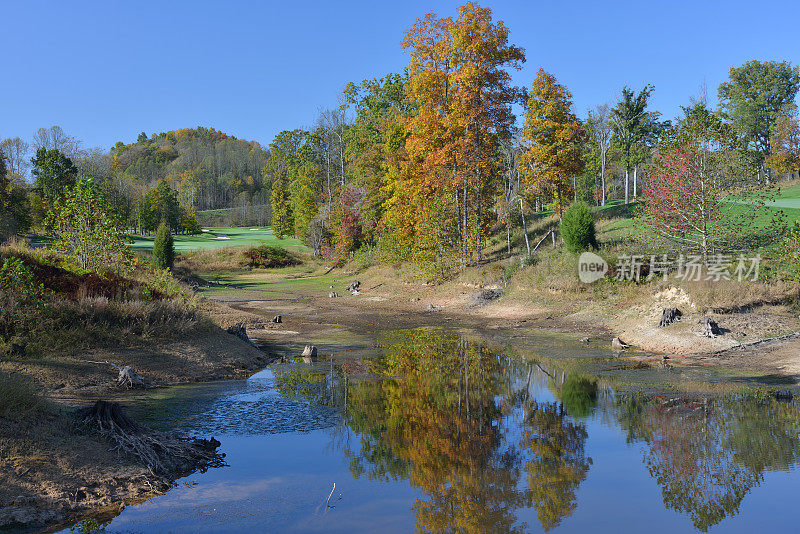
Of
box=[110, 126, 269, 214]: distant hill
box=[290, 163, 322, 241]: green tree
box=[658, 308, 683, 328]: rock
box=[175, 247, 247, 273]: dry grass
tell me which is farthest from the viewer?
box=[110, 126, 269, 214]: distant hill

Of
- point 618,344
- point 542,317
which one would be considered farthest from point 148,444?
point 542,317

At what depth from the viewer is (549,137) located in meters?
32.5

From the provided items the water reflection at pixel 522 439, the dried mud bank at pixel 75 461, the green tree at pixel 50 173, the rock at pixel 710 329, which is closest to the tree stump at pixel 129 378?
the dried mud bank at pixel 75 461

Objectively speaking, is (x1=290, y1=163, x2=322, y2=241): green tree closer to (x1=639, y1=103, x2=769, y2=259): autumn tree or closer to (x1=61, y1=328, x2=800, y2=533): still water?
(x1=639, y1=103, x2=769, y2=259): autumn tree

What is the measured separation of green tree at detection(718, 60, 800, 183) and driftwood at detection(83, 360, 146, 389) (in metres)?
69.3

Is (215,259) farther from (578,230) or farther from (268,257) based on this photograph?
(578,230)

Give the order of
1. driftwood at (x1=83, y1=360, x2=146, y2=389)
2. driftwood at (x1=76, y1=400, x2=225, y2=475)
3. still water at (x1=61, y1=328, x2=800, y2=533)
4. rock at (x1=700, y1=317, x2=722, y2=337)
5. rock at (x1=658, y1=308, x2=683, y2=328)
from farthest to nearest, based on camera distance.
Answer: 1. rock at (x1=658, y1=308, x2=683, y2=328)
2. rock at (x1=700, y1=317, x2=722, y2=337)
3. driftwood at (x1=83, y1=360, x2=146, y2=389)
4. driftwood at (x1=76, y1=400, x2=225, y2=475)
5. still water at (x1=61, y1=328, x2=800, y2=533)

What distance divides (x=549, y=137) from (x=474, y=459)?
28197mm

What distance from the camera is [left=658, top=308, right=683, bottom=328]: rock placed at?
15.5 m

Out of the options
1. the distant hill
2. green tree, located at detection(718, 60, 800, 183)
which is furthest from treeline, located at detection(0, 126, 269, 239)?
green tree, located at detection(718, 60, 800, 183)

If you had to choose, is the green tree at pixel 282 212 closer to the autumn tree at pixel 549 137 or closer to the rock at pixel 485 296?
the autumn tree at pixel 549 137

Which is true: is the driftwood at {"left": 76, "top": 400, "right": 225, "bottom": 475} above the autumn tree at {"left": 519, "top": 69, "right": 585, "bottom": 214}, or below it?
Result: below

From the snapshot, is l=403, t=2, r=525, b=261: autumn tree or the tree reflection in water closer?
the tree reflection in water

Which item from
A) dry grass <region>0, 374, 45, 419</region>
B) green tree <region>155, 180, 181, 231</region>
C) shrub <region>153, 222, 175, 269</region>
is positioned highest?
green tree <region>155, 180, 181, 231</region>
